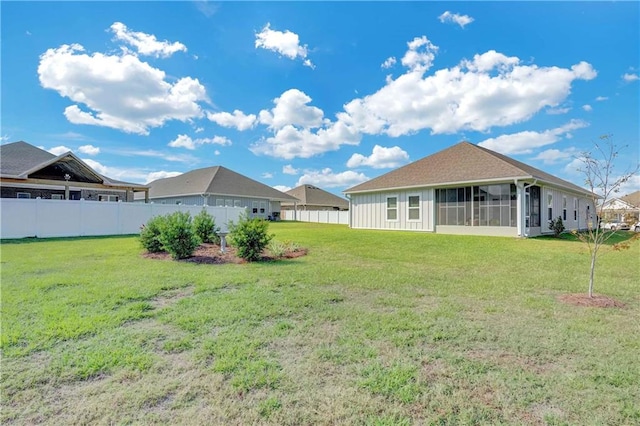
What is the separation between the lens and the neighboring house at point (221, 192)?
3105cm

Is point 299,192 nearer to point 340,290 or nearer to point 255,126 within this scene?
point 255,126

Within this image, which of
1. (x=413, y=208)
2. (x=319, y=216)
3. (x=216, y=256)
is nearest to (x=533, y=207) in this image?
(x=413, y=208)

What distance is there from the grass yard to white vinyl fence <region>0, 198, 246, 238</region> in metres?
8.06

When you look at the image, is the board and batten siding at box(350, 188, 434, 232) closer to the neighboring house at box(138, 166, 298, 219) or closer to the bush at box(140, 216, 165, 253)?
the bush at box(140, 216, 165, 253)

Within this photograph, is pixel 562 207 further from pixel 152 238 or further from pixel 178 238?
pixel 152 238

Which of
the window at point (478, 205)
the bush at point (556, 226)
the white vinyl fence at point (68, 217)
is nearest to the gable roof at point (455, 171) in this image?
the window at point (478, 205)

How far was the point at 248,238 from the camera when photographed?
8445 mm

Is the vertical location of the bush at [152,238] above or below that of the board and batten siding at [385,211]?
below

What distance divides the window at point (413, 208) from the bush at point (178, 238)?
12.7 meters

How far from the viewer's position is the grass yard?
2229 mm

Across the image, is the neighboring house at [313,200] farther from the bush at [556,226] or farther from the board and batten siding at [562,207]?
the bush at [556,226]

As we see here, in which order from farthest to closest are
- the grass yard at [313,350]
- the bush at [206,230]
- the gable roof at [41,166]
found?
the gable roof at [41,166] → the bush at [206,230] → the grass yard at [313,350]

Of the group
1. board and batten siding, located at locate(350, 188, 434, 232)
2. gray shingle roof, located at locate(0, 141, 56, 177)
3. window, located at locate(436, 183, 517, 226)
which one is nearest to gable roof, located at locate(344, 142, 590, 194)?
board and batten siding, located at locate(350, 188, 434, 232)

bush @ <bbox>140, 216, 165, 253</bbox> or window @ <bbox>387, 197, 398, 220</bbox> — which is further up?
window @ <bbox>387, 197, 398, 220</bbox>
